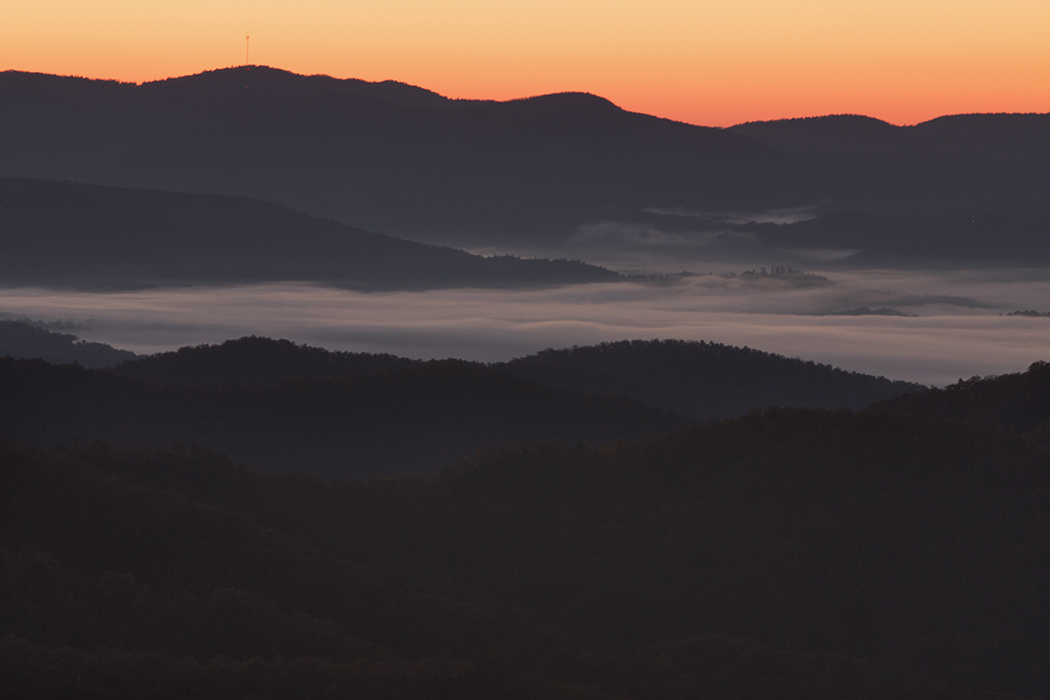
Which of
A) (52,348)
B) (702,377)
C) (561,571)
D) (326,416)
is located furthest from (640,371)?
(561,571)

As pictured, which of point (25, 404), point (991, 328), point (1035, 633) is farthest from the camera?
point (991, 328)

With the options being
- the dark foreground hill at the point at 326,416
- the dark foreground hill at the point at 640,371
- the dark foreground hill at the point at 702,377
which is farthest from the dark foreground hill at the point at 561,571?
the dark foreground hill at the point at 702,377

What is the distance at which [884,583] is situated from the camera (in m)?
24.3

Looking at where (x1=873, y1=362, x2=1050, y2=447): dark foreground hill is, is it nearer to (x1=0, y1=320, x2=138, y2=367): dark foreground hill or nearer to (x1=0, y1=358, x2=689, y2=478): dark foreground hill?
(x1=0, y1=358, x2=689, y2=478): dark foreground hill

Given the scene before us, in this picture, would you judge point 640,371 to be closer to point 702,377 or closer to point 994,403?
point 702,377

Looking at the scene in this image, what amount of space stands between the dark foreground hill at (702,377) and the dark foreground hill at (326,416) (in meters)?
21.2

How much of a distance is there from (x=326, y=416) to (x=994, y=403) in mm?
24133

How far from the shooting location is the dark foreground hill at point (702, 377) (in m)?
79.2

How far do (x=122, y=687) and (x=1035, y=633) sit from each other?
15.4 metres

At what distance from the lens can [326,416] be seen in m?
49.8

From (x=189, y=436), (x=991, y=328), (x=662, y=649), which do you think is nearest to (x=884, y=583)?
(x=662, y=649)

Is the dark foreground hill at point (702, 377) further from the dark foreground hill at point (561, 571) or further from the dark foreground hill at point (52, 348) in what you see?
the dark foreground hill at point (561, 571)

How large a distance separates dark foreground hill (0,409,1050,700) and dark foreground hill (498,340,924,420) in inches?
1800

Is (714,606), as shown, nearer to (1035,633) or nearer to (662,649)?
(662,649)
